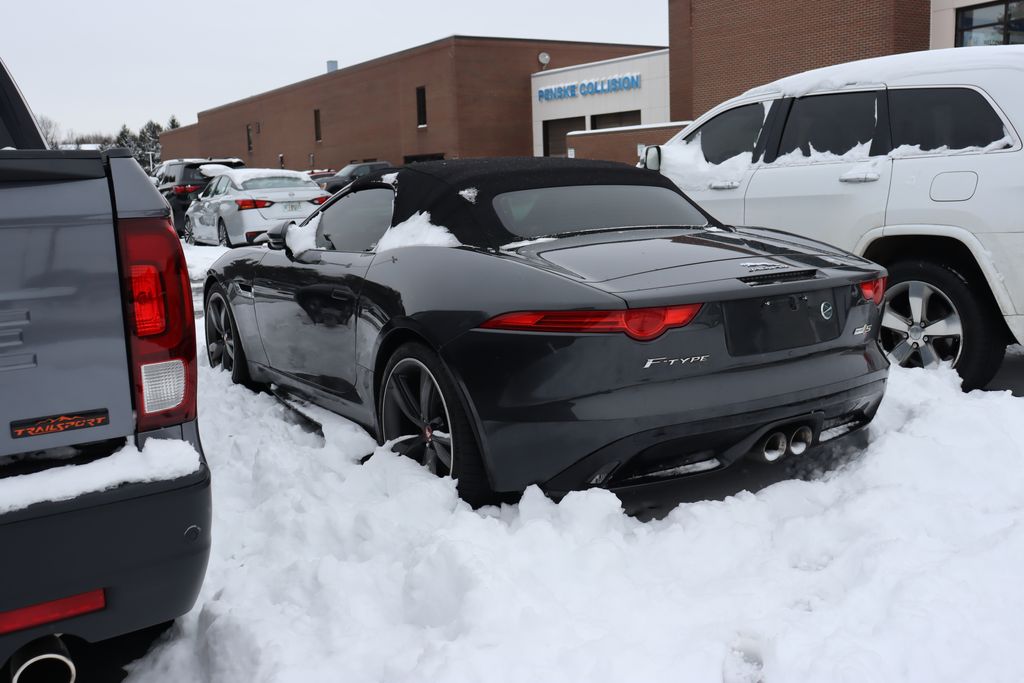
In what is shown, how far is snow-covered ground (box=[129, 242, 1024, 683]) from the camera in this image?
2.53 m

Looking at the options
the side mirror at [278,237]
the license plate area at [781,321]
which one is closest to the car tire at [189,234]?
the side mirror at [278,237]

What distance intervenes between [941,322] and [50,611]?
4876 mm

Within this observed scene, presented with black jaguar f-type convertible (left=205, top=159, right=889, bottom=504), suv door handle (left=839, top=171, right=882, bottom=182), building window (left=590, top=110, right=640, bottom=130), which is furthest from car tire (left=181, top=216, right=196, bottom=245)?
building window (left=590, top=110, right=640, bottom=130)

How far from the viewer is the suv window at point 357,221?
4520 millimetres

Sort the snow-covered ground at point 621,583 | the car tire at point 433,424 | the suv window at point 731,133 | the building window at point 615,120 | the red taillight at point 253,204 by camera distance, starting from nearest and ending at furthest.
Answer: the snow-covered ground at point 621,583, the car tire at point 433,424, the suv window at point 731,133, the red taillight at point 253,204, the building window at point 615,120

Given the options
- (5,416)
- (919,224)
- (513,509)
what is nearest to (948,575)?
(513,509)

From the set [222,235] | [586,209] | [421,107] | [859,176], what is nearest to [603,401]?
[586,209]

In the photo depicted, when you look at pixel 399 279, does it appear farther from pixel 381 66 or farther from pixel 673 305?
pixel 381 66

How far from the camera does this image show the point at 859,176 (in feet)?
18.9

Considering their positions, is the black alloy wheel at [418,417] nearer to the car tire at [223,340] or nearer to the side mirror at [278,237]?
the side mirror at [278,237]

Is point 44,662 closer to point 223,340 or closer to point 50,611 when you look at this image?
point 50,611

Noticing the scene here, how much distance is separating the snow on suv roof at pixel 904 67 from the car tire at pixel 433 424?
12.3 feet

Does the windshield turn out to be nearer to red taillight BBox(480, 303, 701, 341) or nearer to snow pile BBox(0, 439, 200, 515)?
red taillight BBox(480, 303, 701, 341)

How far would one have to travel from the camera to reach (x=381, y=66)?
5462 centimetres
